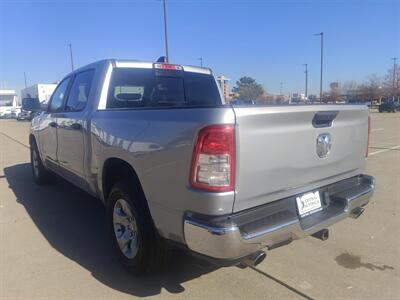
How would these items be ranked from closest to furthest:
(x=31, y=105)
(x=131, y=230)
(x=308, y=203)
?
(x=308, y=203) < (x=131, y=230) < (x=31, y=105)

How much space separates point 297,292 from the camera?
9.93 ft

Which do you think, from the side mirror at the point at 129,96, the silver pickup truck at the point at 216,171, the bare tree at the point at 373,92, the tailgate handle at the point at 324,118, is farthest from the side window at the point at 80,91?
the bare tree at the point at 373,92

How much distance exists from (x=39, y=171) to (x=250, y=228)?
555cm

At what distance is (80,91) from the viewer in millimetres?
4703

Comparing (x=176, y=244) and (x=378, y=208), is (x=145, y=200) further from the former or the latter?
(x=378, y=208)

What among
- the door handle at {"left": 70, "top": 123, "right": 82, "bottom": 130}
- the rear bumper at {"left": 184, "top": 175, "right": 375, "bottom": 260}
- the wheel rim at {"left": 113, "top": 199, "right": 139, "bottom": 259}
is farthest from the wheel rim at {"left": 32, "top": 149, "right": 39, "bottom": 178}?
the rear bumper at {"left": 184, "top": 175, "right": 375, "bottom": 260}

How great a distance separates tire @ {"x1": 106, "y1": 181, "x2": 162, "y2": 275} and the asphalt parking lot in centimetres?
19

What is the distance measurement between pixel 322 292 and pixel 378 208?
8.80ft

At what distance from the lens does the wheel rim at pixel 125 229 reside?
3.26 meters

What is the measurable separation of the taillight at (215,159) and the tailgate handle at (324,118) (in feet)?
2.94

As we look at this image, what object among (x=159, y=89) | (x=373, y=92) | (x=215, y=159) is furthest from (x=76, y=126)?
(x=373, y=92)

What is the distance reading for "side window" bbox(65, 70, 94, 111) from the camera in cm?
441

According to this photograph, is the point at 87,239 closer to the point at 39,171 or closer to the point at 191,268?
the point at 191,268

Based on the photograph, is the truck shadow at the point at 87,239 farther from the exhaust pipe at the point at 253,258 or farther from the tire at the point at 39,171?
the exhaust pipe at the point at 253,258
